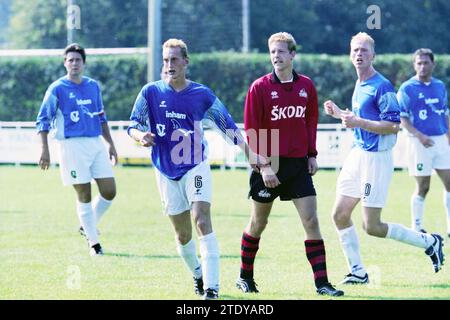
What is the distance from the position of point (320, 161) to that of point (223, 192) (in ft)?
20.6

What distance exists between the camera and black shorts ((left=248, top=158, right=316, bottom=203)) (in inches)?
357

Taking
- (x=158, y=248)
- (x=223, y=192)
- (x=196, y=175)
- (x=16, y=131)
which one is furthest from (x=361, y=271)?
(x=16, y=131)

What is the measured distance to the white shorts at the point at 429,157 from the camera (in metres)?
13.7

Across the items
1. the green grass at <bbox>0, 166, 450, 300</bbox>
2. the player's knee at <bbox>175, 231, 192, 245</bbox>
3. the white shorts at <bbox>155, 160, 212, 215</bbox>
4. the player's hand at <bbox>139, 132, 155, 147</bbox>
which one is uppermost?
the player's hand at <bbox>139, 132, 155, 147</bbox>

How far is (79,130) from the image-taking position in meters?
12.5

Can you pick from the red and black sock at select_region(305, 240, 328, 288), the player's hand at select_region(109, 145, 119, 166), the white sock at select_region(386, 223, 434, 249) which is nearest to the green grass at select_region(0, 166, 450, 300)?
the red and black sock at select_region(305, 240, 328, 288)

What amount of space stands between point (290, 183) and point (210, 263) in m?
1.09

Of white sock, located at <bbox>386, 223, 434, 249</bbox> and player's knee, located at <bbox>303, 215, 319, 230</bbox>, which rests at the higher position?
player's knee, located at <bbox>303, 215, 319, 230</bbox>

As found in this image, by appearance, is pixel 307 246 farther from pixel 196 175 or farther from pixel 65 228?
pixel 65 228

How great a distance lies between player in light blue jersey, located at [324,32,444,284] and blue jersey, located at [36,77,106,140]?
12.5 feet

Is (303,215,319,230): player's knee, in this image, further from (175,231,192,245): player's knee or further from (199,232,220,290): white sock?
(175,231,192,245): player's knee

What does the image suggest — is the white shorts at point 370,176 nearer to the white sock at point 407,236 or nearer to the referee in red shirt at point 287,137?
the white sock at point 407,236

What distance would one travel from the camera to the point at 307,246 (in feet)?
29.7

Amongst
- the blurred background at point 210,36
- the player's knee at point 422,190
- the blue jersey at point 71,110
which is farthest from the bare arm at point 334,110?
the blurred background at point 210,36
